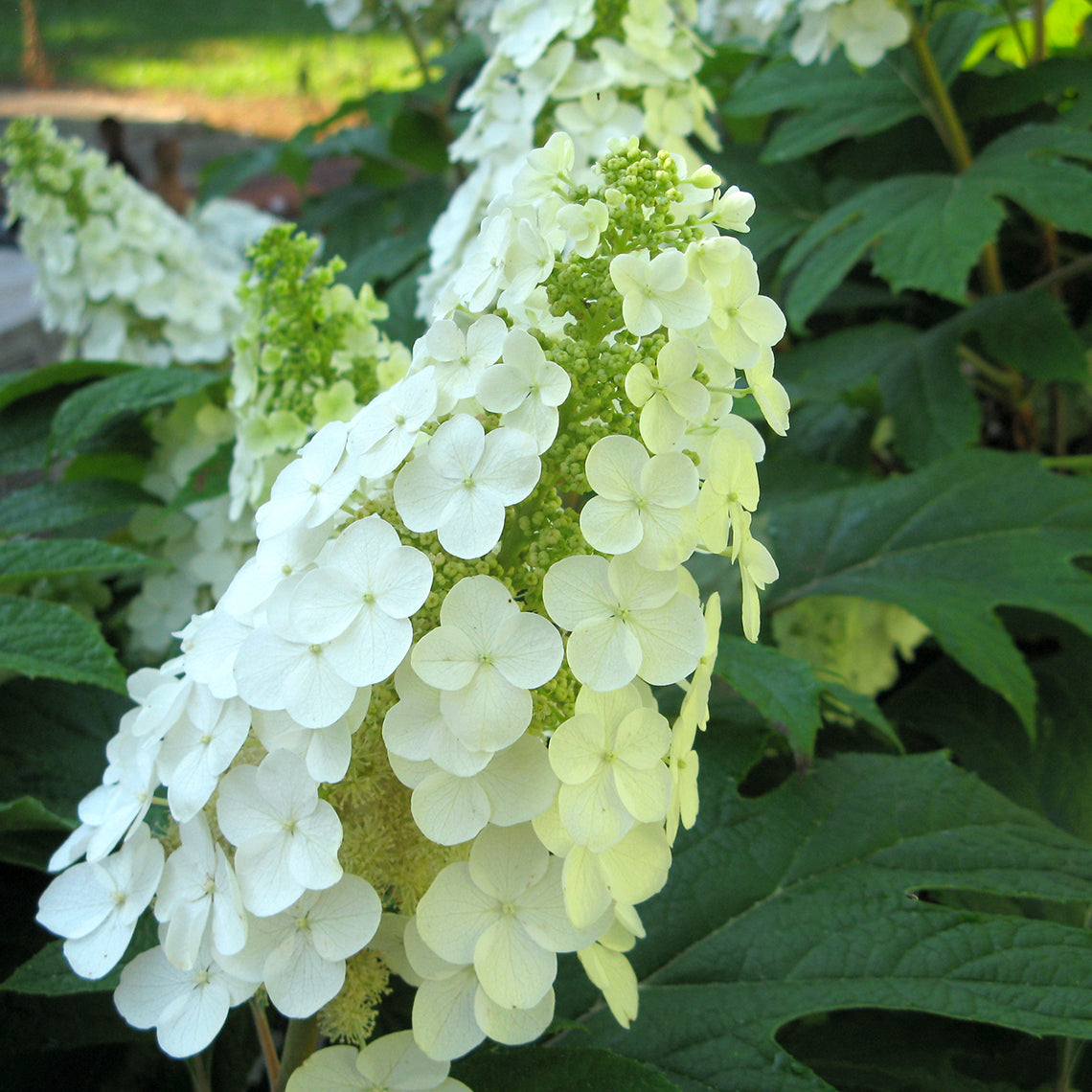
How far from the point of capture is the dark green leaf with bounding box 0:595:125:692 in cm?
82

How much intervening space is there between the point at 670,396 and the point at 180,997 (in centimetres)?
42

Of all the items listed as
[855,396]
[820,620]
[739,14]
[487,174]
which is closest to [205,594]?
[487,174]

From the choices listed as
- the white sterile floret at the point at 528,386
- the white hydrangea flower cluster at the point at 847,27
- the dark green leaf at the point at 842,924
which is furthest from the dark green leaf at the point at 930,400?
the white sterile floret at the point at 528,386

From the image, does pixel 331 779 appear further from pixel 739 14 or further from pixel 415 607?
pixel 739 14

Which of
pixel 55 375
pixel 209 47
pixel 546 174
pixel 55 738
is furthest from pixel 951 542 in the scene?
pixel 209 47

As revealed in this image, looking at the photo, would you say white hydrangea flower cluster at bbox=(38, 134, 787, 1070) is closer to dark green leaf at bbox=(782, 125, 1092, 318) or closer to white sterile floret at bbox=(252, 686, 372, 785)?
white sterile floret at bbox=(252, 686, 372, 785)

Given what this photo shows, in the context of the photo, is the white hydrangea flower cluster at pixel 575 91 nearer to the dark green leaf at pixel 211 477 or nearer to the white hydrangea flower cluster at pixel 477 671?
the dark green leaf at pixel 211 477

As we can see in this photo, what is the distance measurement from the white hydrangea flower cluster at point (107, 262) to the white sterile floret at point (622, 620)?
1.13 m

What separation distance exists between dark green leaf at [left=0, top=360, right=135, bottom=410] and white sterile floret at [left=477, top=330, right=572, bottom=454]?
95 centimetres

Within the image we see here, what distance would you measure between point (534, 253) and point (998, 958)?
576mm

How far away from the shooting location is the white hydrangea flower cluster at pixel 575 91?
1.14 m

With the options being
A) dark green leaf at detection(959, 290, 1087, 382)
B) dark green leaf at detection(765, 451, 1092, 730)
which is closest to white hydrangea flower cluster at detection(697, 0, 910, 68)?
dark green leaf at detection(959, 290, 1087, 382)

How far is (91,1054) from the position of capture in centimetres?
86

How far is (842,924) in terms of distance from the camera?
2.52ft
